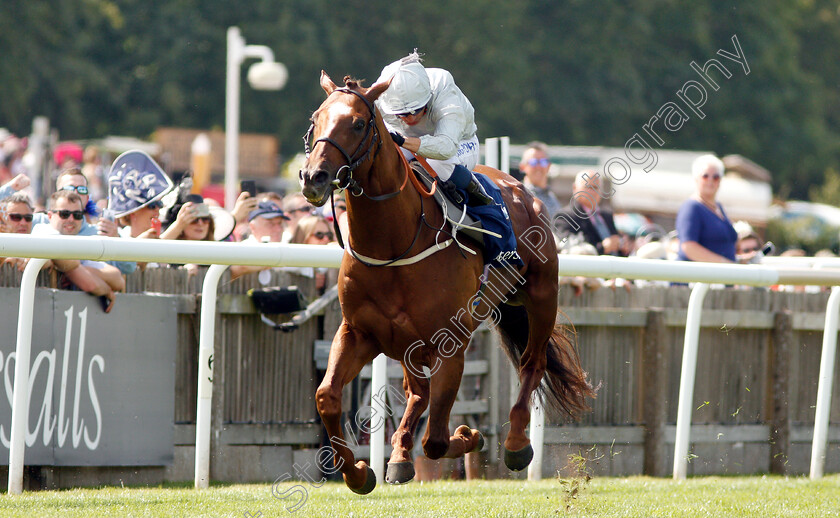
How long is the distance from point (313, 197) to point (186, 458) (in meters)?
2.79

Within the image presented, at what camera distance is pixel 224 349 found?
6641 millimetres

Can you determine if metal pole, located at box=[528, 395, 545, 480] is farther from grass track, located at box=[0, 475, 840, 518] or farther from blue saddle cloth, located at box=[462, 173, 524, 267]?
blue saddle cloth, located at box=[462, 173, 524, 267]

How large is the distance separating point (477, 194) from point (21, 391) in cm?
225

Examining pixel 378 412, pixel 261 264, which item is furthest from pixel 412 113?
pixel 378 412

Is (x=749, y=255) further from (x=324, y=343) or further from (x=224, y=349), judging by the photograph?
(x=224, y=349)

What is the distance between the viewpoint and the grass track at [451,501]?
5.00m

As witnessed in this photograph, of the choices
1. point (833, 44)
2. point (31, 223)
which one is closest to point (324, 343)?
point (31, 223)

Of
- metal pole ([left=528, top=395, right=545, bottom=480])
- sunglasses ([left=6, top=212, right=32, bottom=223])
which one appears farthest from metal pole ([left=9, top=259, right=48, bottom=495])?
metal pole ([left=528, top=395, right=545, bottom=480])

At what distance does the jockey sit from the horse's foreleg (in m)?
0.82

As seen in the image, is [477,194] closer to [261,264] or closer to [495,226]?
[495,226]

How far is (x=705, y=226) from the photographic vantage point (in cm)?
820

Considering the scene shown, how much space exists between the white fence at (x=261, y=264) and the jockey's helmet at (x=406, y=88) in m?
1.10

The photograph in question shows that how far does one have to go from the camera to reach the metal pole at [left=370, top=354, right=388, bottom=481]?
20.2ft

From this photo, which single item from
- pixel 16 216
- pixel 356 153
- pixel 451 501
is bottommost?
pixel 451 501
